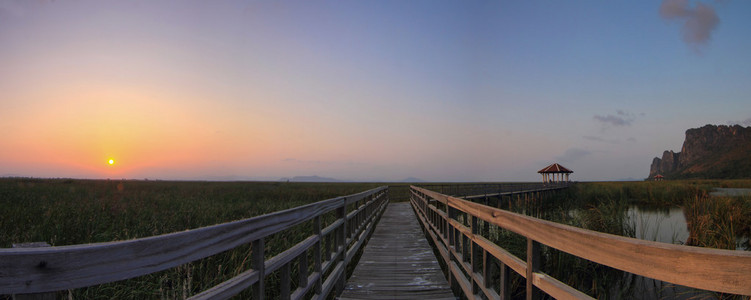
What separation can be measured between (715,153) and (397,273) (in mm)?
196298

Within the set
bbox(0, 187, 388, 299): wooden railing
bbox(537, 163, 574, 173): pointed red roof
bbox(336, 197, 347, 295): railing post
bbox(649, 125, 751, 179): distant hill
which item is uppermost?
bbox(649, 125, 751, 179): distant hill

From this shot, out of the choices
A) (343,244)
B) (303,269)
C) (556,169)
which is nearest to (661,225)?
(343,244)

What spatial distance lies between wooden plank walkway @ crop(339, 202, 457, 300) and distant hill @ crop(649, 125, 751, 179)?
134 meters

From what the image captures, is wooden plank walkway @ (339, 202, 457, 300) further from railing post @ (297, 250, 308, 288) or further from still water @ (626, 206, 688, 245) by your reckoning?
still water @ (626, 206, 688, 245)

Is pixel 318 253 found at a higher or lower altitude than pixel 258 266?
lower

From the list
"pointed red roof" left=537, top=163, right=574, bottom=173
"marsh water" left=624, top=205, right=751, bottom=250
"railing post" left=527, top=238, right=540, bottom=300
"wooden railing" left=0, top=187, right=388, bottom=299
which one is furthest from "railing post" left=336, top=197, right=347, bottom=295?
"pointed red roof" left=537, top=163, right=574, bottom=173

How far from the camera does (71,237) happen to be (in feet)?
25.2

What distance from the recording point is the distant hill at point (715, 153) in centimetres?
11366

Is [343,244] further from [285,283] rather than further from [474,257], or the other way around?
[285,283]

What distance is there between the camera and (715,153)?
149 metres

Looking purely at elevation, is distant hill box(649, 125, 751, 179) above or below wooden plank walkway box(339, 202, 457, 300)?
above

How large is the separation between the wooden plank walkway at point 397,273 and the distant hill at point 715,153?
134013 mm

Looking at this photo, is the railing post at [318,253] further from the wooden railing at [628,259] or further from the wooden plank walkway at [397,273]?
the wooden railing at [628,259]

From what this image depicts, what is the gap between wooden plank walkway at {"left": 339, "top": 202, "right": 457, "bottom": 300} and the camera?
511cm
